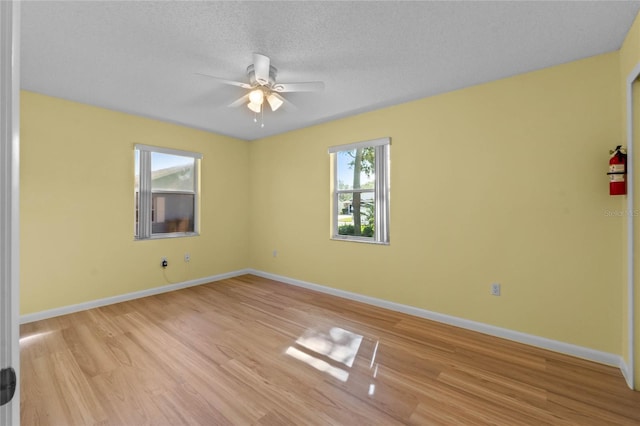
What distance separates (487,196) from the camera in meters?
2.83

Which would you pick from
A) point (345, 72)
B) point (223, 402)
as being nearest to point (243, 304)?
point (223, 402)

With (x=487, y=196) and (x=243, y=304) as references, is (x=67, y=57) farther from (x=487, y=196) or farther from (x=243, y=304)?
(x=487, y=196)

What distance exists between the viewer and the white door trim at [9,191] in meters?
0.52

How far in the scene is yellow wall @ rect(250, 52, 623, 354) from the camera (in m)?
2.31

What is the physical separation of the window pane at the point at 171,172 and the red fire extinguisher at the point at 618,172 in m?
5.02

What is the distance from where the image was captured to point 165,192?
4270 millimetres

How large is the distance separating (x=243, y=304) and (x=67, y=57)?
10.1ft

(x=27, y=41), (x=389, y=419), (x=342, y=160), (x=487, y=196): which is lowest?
(x=389, y=419)

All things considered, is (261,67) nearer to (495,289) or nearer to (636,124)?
(636,124)

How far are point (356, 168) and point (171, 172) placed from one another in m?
2.88

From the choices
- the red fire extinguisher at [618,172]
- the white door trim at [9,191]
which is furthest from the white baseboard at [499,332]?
the white door trim at [9,191]

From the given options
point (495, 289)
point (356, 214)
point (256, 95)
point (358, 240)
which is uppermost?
point (256, 95)

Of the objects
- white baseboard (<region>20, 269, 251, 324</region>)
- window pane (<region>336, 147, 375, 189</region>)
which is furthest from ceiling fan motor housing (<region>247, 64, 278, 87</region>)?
white baseboard (<region>20, 269, 251, 324</region>)

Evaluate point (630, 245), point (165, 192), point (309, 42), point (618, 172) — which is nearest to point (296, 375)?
point (309, 42)
